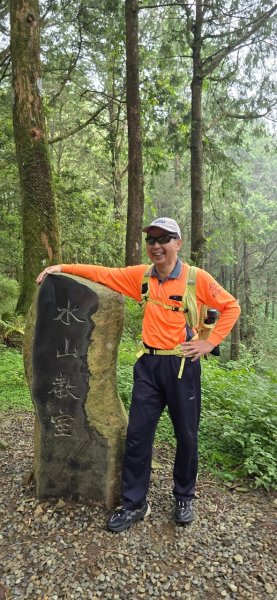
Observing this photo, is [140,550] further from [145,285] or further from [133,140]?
[133,140]

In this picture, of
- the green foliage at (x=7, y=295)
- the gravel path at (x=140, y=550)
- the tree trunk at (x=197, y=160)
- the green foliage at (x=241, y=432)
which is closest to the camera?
the gravel path at (x=140, y=550)

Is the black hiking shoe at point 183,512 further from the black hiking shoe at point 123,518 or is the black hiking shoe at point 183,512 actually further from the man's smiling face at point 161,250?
the man's smiling face at point 161,250

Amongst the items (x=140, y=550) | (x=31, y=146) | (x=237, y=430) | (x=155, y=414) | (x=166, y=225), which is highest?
(x=31, y=146)

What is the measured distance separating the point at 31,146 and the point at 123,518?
517cm

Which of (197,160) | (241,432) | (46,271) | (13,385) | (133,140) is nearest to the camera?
→ (46,271)

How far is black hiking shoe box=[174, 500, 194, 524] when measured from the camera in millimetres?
3256

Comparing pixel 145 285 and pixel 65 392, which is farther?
pixel 65 392

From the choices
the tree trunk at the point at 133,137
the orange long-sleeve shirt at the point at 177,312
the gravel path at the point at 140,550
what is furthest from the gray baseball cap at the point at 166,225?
the tree trunk at the point at 133,137

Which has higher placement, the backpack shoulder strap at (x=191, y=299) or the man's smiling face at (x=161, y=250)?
the man's smiling face at (x=161, y=250)

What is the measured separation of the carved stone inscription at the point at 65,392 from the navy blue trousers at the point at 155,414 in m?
0.31

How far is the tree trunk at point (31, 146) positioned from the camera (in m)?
6.11

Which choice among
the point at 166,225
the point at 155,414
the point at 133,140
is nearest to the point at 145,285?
the point at 166,225

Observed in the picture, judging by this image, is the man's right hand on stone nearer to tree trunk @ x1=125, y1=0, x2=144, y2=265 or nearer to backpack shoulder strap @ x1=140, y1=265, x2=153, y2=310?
backpack shoulder strap @ x1=140, y1=265, x2=153, y2=310

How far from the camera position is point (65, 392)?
3309 millimetres
